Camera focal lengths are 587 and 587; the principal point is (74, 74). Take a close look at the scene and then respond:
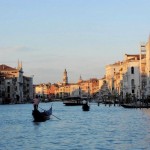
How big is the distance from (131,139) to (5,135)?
7.04 metres

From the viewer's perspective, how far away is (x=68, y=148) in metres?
23.5

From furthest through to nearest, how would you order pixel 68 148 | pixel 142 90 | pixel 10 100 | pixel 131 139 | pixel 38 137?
pixel 10 100 < pixel 142 90 < pixel 38 137 < pixel 131 139 < pixel 68 148

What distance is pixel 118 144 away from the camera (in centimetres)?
2455

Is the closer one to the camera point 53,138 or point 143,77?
point 53,138

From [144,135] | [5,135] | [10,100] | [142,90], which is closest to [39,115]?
[5,135]

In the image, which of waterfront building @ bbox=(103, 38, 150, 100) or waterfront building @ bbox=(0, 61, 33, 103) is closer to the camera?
waterfront building @ bbox=(103, 38, 150, 100)

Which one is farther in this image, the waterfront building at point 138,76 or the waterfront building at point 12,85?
the waterfront building at point 12,85

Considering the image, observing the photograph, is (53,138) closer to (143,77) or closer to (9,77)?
(143,77)

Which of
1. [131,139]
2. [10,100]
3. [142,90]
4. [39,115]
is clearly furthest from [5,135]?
[10,100]

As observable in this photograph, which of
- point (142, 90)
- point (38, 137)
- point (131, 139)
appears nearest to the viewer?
point (131, 139)

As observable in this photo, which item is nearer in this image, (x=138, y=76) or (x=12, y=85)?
(x=138, y=76)

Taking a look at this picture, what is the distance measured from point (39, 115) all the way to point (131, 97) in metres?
55.5

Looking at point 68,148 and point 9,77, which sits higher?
point 9,77

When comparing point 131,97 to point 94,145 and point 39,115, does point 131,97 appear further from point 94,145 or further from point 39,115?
point 94,145
